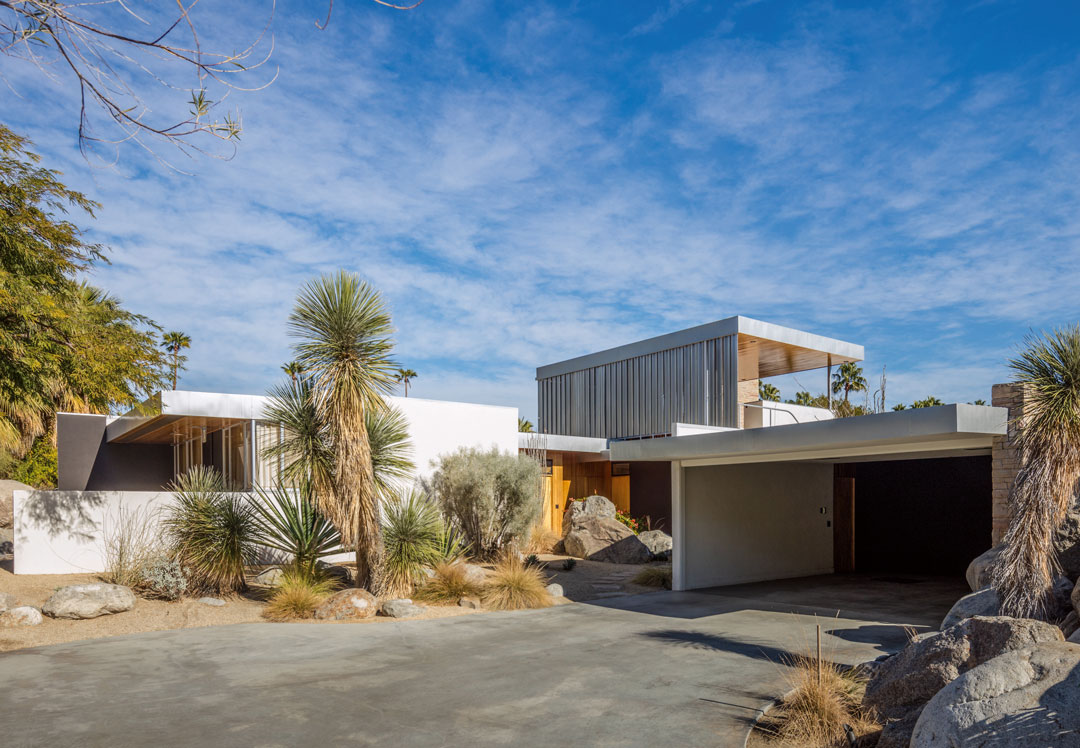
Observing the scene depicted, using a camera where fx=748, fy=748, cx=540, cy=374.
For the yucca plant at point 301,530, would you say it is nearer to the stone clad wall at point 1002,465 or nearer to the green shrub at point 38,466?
the stone clad wall at point 1002,465

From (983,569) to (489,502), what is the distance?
30.5 ft

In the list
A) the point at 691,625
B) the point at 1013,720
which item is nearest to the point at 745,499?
the point at 691,625

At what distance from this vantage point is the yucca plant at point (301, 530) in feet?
39.2

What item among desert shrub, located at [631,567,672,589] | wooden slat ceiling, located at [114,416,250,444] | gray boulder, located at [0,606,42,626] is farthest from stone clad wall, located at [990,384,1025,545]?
wooden slat ceiling, located at [114,416,250,444]

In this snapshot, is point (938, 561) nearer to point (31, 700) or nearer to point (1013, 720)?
point (1013, 720)

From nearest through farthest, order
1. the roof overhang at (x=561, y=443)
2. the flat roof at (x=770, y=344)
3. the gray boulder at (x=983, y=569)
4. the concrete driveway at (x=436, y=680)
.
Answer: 1. the concrete driveway at (x=436, y=680)
2. the gray boulder at (x=983, y=569)
3. the roof overhang at (x=561, y=443)
4. the flat roof at (x=770, y=344)

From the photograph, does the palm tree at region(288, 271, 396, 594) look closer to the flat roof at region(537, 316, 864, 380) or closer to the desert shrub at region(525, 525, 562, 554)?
the desert shrub at region(525, 525, 562, 554)

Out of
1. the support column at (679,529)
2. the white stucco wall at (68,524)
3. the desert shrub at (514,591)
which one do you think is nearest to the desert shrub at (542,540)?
the support column at (679,529)

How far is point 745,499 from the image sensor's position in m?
14.8

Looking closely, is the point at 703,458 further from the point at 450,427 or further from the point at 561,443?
the point at 561,443

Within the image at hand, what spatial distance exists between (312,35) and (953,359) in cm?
2069

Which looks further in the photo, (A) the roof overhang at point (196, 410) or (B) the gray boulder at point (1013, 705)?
(A) the roof overhang at point (196, 410)

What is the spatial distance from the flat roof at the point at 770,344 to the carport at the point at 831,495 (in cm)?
350

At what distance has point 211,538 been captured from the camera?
11.5 meters
